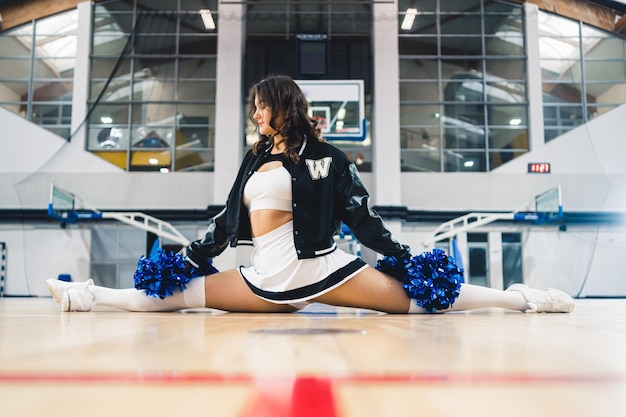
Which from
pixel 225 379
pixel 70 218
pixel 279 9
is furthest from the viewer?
pixel 279 9

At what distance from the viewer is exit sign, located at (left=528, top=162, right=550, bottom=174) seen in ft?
27.8

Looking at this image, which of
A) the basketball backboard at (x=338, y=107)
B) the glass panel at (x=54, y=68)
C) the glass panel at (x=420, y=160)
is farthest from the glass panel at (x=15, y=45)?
the glass panel at (x=420, y=160)

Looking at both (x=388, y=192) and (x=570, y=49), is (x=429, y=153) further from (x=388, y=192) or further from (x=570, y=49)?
(x=570, y=49)

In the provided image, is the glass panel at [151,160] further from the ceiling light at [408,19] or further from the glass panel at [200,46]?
the ceiling light at [408,19]

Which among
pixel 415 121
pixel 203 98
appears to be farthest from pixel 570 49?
pixel 203 98

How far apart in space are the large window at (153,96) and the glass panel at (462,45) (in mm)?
3831

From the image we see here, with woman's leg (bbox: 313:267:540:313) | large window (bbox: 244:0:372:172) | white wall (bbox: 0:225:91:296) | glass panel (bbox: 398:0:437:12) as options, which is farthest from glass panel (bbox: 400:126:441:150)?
woman's leg (bbox: 313:267:540:313)

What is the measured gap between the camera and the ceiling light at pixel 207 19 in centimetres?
866

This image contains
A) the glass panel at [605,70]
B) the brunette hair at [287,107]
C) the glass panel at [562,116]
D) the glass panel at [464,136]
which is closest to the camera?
the brunette hair at [287,107]

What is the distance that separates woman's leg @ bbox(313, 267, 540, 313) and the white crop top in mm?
301

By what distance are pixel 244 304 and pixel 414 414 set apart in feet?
4.82

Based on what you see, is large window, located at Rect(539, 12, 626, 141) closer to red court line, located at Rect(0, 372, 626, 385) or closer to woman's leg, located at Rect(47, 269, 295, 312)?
woman's leg, located at Rect(47, 269, 295, 312)

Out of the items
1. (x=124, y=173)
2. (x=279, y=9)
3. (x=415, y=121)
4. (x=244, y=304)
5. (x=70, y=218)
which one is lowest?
(x=244, y=304)

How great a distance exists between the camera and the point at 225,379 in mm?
Answer: 438
